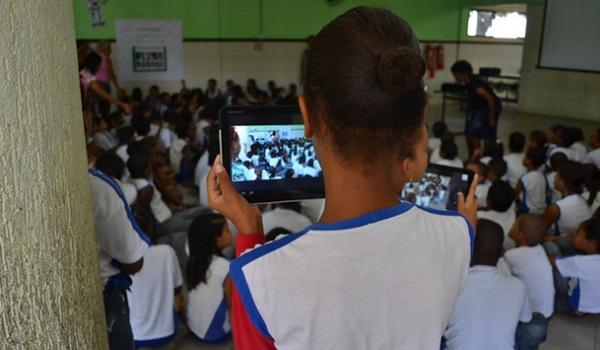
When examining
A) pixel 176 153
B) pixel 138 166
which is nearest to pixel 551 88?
pixel 176 153

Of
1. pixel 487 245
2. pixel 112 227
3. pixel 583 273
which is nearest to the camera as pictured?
pixel 112 227

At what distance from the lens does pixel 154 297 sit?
2543mm

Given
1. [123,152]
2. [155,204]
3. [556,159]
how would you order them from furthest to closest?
[123,152], [556,159], [155,204]

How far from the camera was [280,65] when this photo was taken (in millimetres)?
9422

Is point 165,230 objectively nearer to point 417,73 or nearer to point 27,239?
point 27,239

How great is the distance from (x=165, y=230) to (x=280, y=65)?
635 centimetres

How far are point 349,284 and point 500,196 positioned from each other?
8.64 feet

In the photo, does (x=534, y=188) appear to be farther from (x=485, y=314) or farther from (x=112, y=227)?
(x=112, y=227)

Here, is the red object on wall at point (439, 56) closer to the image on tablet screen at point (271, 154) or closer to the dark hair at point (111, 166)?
the dark hair at point (111, 166)

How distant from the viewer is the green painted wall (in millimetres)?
7785

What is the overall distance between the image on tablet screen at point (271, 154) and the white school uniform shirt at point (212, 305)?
4.82 feet

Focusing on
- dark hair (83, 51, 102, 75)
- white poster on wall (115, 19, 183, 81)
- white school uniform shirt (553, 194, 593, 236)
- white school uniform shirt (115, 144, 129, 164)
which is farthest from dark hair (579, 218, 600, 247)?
white poster on wall (115, 19, 183, 81)

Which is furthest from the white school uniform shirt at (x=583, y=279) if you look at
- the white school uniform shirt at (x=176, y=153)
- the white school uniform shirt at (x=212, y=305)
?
the white school uniform shirt at (x=176, y=153)

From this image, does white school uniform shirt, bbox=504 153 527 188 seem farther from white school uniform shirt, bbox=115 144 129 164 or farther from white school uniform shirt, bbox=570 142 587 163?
white school uniform shirt, bbox=115 144 129 164
